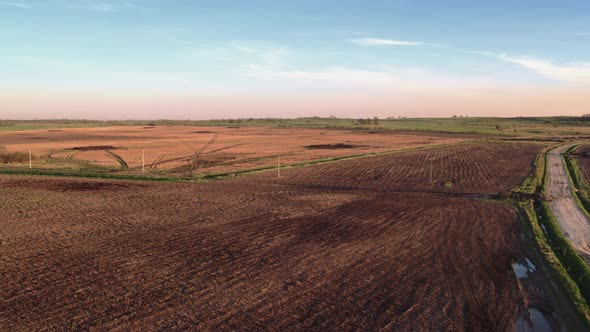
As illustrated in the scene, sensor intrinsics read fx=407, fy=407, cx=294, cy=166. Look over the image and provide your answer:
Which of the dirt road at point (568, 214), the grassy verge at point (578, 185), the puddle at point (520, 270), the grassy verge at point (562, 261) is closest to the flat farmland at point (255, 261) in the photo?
the puddle at point (520, 270)

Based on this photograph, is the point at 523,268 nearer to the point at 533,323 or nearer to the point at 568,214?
the point at 533,323

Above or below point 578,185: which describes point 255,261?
below

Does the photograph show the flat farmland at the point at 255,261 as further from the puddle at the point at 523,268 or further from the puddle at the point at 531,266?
the puddle at the point at 531,266

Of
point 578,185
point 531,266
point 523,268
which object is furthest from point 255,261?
point 578,185

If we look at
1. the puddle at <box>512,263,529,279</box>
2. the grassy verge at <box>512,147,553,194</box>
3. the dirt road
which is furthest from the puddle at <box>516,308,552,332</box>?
the grassy verge at <box>512,147,553,194</box>

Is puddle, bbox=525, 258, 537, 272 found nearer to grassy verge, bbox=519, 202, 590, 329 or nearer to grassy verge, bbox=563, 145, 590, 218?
grassy verge, bbox=519, 202, 590, 329

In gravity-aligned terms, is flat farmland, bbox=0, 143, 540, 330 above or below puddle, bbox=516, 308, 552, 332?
above

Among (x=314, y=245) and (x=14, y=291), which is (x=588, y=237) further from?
(x=14, y=291)
